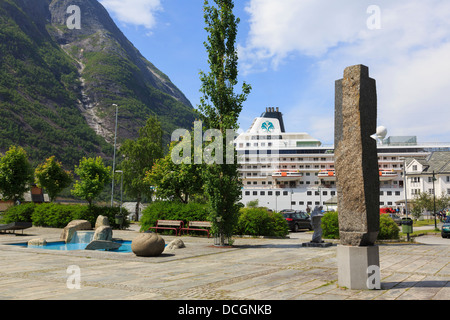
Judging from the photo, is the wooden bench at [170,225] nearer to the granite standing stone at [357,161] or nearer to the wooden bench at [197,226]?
the wooden bench at [197,226]

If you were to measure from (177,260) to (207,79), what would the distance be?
7.74 m

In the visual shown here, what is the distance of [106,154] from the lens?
495ft

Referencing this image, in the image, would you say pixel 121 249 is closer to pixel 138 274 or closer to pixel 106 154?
pixel 138 274

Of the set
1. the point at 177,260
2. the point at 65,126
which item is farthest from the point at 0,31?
the point at 177,260

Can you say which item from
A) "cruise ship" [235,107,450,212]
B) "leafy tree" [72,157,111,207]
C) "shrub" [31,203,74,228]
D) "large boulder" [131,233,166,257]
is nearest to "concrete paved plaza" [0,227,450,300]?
"large boulder" [131,233,166,257]

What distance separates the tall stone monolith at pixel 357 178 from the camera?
21.4 ft

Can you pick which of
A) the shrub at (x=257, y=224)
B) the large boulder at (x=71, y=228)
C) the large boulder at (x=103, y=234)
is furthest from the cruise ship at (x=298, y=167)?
the large boulder at (x=103, y=234)

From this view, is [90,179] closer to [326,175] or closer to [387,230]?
[387,230]

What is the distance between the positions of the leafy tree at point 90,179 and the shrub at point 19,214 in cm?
569

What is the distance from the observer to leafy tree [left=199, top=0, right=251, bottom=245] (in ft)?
48.3

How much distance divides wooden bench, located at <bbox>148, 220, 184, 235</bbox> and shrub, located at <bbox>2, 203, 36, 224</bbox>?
11801 millimetres

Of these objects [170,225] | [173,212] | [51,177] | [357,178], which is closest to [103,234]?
[170,225]

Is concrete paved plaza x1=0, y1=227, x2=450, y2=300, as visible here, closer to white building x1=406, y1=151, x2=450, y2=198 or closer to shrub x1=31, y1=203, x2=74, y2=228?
shrub x1=31, y1=203, x2=74, y2=228
